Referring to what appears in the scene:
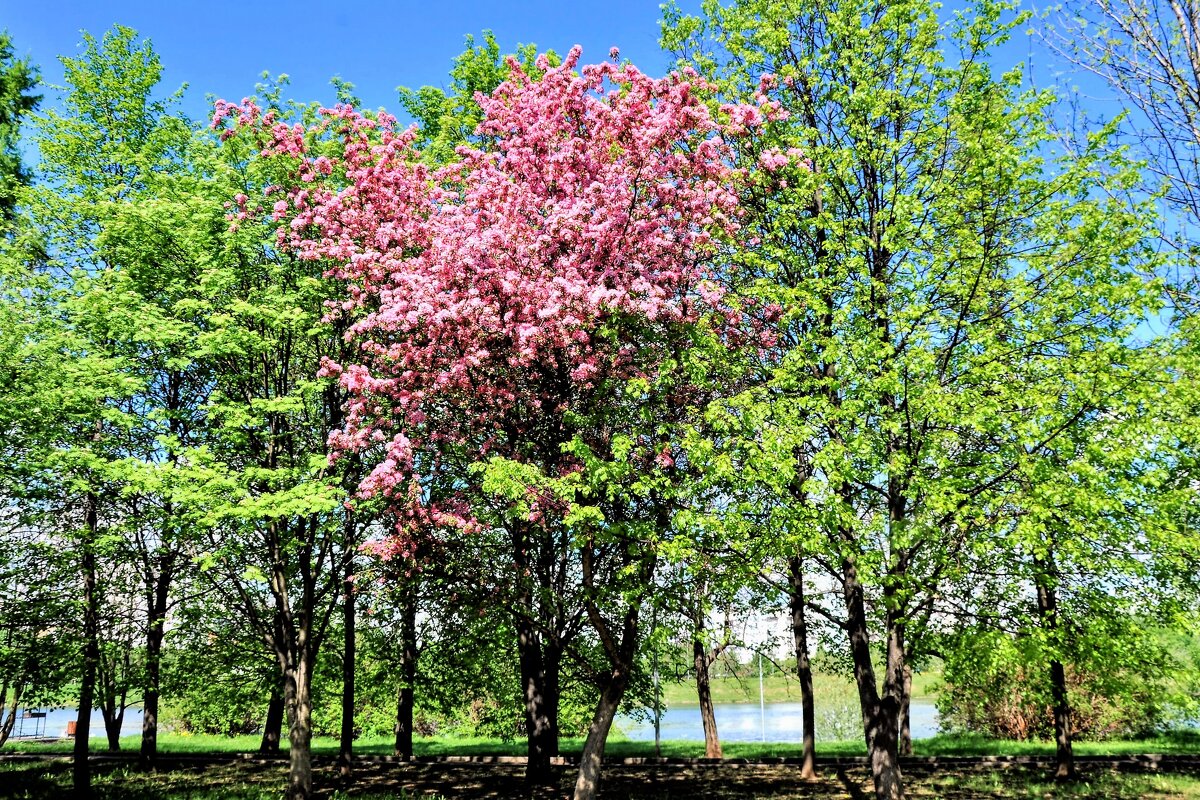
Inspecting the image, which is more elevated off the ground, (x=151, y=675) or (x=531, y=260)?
(x=531, y=260)

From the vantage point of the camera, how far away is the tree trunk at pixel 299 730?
15.9m

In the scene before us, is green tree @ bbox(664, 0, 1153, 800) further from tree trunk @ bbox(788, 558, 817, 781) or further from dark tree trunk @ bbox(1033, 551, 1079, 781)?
tree trunk @ bbox(788, 558, 817, 781)

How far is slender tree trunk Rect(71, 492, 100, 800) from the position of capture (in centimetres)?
1688

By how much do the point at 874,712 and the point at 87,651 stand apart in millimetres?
17808

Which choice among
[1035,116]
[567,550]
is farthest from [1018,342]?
[567,550]

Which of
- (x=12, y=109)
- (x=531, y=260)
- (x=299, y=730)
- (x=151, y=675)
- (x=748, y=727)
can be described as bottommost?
(x=748, y=727)

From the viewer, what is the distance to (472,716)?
41469 millimetres

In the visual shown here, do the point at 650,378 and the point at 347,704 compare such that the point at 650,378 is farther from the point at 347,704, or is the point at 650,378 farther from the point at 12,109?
the point at 12,109

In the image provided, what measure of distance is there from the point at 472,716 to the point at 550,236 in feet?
118

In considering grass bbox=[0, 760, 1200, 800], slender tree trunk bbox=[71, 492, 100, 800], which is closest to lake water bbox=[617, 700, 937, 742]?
grass bbox=[0, 760, 1200, 800]

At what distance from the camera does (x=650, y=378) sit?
1448cm

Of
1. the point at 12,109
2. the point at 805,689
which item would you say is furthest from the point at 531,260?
the point at 12,109

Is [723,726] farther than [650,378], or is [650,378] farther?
[723,726]

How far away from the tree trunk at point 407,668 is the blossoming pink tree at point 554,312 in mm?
4871
